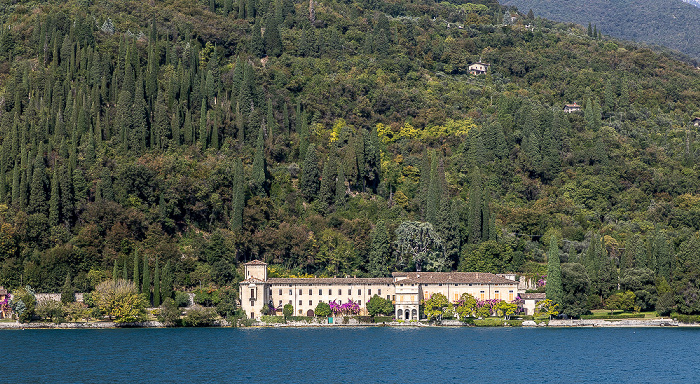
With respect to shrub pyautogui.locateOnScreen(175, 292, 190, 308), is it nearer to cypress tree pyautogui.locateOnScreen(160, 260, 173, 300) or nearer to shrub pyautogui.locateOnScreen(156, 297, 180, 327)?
cypress tree pyautogui.locateOnScreen(160, 260, 173, 300)

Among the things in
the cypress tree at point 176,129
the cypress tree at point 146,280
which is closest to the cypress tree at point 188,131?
the cypress tree at point 176,129

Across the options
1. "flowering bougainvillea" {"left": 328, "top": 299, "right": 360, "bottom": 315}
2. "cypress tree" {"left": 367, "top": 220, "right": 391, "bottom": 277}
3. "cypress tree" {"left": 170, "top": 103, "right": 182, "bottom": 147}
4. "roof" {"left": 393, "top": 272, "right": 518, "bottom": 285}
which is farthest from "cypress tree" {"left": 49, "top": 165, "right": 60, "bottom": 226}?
"roof" {"left": 393, "top": 272, "right": 518, "bottom": 285}

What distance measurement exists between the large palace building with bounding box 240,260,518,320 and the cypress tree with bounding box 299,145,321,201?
16946mm

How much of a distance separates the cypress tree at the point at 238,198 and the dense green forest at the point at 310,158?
0.87 ft

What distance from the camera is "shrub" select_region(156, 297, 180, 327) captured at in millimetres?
94125

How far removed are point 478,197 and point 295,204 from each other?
22.0 meters

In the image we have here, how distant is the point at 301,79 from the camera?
143 m

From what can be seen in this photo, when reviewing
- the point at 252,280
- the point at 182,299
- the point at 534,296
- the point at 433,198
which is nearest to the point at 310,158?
the point at 433,198

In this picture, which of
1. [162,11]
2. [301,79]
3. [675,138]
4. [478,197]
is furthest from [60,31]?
[675,138]

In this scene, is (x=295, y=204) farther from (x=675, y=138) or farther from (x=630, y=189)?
(x=675, y=138)

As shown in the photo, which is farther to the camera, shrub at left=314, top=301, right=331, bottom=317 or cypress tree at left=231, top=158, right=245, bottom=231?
cypress tree at left=231, top=158, right=245, bottom=231

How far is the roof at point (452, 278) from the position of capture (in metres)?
103

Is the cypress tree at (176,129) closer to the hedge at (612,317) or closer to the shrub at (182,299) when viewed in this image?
the shrub at (182,299)

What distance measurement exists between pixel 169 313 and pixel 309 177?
29.7m
